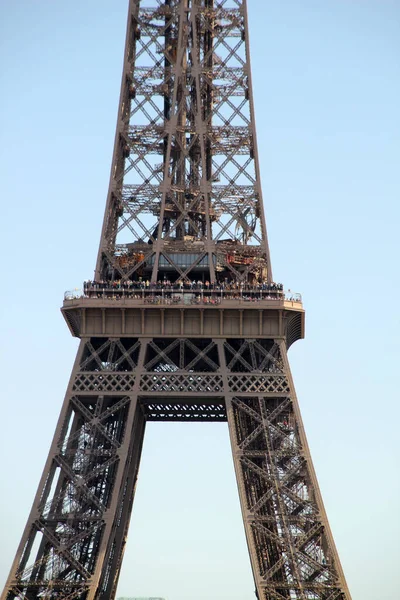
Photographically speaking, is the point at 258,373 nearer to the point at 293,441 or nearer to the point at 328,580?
the point at 293,441

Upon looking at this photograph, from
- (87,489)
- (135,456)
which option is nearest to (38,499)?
(87,489)

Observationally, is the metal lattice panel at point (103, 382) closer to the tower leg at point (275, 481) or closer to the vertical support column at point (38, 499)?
the vertical support column at point (38, 499)

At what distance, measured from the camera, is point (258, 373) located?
102438 millimetres

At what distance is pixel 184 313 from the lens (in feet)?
339

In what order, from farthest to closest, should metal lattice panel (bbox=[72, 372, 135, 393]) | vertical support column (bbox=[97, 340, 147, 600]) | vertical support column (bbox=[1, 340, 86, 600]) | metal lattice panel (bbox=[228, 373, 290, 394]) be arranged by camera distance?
metal lattice panel (bbox=[228, 373, 290, 394]) → metal lattice panel (bbox=[72, 372, 135, 393]) → vertical support column (bbox=[97, 340, 147, 600]) → vertical support column (bbox=[1, 340, 86, 600])

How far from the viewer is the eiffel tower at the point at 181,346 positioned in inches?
3814

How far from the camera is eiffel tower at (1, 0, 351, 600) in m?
96.9

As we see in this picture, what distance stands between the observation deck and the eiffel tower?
9cm

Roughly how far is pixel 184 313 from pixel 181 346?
2077 millimetres

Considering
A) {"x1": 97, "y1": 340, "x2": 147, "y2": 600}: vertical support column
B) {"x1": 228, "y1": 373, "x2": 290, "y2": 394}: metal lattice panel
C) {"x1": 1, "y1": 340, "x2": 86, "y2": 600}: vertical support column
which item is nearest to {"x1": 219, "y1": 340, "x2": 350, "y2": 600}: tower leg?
{"x1": 228, "y1": 373, "x2": 290, "y2": 394}: metal lattice panel

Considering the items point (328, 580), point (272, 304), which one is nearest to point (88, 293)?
point (272, 304)

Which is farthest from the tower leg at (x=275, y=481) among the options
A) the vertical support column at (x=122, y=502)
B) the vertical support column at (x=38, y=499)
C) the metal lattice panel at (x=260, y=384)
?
the vertical support column at (x=38, y=499)

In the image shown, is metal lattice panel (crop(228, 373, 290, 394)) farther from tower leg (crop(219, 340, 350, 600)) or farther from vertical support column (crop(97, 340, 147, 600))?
vertical support column (crop(97, 340, 147, 600))

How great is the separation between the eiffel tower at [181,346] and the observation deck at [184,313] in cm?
9
